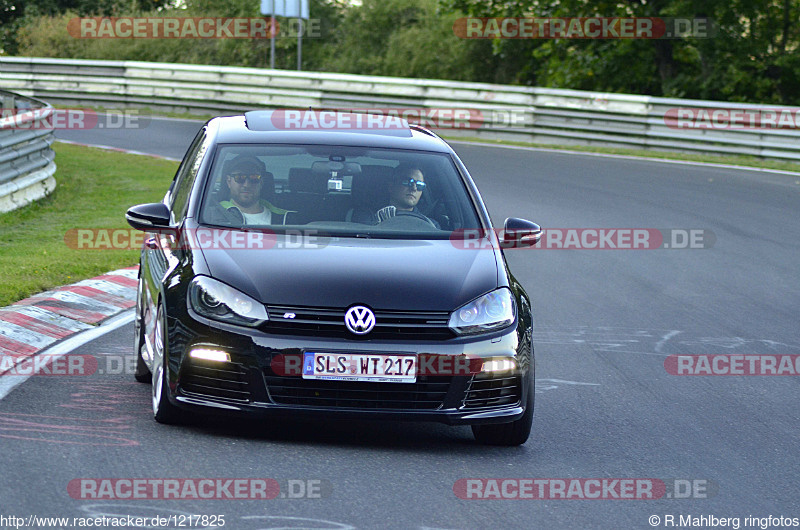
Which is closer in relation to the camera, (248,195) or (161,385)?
(161,385)

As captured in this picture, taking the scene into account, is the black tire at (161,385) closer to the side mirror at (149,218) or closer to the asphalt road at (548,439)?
the asphalt road at (548,439)

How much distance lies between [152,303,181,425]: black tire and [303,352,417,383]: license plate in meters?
0.76

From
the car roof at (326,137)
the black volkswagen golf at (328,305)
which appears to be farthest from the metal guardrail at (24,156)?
the black volkswagen golf at (328,305)

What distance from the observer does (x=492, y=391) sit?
6.02 m

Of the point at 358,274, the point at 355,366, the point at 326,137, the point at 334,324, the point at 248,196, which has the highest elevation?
the point at 326,137

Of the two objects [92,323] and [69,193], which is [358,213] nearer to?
[92,323]

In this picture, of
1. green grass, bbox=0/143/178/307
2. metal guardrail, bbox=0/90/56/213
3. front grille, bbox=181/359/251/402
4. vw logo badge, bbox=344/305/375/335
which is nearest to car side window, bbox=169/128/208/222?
front grille, bbox=181/359/251/402

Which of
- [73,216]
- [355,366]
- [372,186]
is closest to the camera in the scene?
[355,366]

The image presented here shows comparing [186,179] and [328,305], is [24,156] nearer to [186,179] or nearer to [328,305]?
[186,179]

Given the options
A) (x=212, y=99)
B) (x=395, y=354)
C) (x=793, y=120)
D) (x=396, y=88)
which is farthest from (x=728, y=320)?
(x=212, y=99)

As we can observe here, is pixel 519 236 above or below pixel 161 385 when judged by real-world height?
above

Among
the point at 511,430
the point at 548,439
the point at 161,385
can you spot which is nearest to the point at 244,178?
the point at 161,385

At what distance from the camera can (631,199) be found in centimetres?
1756

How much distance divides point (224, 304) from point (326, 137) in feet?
5.77
